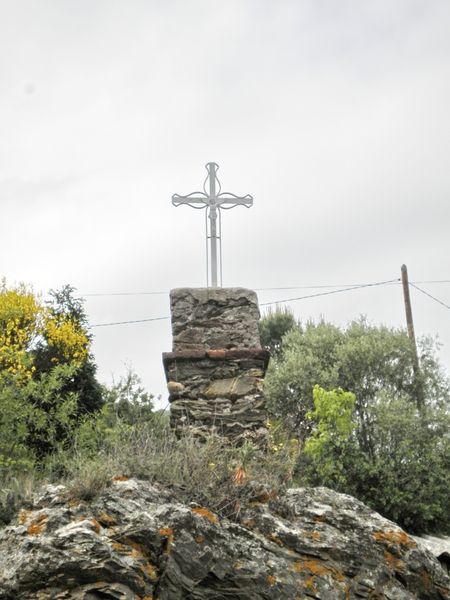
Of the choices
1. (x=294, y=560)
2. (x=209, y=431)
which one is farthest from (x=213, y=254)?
(x=294, y=560)

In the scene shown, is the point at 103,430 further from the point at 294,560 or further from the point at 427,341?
the point at 427,341

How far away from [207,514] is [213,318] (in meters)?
3.33

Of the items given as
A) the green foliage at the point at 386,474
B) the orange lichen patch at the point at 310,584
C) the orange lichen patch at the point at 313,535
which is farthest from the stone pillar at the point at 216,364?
the green foliage at the point at 386,474

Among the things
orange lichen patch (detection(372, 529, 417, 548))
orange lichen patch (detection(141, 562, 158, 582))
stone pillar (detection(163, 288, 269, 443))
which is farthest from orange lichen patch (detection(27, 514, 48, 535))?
stone pillar (detection(163, 288, 269, 443))

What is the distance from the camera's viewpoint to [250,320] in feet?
30.0

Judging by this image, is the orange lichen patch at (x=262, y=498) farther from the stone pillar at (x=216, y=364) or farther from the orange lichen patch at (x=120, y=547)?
the stone pillar at (x=216, y=364)

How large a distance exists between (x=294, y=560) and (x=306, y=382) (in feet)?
54.3

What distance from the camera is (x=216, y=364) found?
28.9 feet

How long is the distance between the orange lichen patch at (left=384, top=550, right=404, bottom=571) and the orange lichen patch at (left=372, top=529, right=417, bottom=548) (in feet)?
0.27

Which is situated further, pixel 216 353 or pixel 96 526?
pixel 216 353

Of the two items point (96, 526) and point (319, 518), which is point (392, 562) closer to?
point (319, 518)

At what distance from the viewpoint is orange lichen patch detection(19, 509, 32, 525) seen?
581 centimetres

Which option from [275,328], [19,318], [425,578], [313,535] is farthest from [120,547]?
[275,328]

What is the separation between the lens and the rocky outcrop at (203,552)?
536 centimetres
